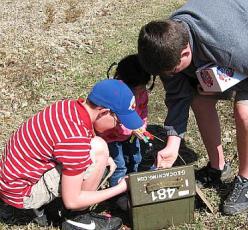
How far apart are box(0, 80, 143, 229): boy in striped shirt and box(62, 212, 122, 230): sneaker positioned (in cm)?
2

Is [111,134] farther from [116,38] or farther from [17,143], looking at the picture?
[116,38]

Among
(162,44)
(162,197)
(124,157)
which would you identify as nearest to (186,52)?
(162,44)

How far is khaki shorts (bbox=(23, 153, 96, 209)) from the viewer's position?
2.77 m

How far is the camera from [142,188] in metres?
2.65

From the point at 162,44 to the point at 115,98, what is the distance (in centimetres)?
37

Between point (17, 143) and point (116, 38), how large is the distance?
3.74 meters

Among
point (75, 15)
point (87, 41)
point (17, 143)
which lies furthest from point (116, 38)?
point (17, 143)

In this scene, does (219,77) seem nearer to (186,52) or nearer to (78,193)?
(186,52)

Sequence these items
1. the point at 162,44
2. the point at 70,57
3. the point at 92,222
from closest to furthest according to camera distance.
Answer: the point at 162,44
the point at 92,222
the point at 70,57

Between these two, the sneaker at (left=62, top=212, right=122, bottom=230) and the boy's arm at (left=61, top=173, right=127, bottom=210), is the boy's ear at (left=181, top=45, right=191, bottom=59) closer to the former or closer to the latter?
the boy's arm at (left=61, top=173, right=127, bottom=210)

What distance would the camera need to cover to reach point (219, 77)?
2717mm

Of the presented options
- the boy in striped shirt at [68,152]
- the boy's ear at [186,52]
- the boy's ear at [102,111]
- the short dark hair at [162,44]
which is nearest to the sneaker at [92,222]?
the boy in striped shirt at [68,152]

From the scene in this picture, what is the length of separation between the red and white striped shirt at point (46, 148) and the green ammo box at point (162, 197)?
316mm

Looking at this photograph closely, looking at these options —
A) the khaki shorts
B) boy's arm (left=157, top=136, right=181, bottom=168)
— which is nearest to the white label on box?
boy's arm (left=157, top=136, right=181, bottom=168)
